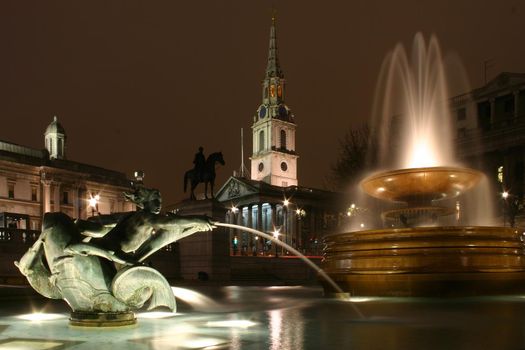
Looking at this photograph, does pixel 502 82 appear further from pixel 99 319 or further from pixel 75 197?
pixel 99 319

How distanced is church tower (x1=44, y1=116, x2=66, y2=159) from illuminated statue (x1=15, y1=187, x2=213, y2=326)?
74.7 meters

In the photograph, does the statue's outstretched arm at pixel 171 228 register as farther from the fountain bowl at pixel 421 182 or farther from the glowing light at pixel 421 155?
the glowing light at pixel 421 155

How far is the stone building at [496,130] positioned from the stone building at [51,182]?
38.3 m

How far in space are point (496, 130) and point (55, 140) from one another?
53.2m

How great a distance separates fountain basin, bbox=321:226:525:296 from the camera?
11.5 metres

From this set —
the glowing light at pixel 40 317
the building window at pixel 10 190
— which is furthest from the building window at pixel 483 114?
the glowing light at pixel 40 317

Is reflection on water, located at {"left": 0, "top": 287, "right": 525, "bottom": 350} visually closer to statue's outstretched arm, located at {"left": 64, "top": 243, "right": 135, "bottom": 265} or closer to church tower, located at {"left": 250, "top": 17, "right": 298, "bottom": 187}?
statue's outstretched arm, located at {"left": 64, "top": 243, "right": 135, "bottom": 265}

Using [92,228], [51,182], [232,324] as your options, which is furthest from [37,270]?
[51,182]

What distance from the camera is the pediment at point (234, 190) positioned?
91.2 metres

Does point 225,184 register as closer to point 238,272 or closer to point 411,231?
point 238,272

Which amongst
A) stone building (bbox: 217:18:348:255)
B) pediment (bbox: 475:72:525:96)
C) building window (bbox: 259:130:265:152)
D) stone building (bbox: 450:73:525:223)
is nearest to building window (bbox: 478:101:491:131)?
stone building (bbox: 450:73:525:223)

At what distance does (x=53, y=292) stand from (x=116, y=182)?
73.8 meters

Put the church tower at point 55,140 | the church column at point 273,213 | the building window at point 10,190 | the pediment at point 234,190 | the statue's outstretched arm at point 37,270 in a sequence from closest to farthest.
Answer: the statue's outstretched arm at point 37,270
the building window at point 10,190
the church tower at point 55,140
the church column at point 273,213
the pediment at point 234,190

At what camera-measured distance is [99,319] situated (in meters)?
7.16
